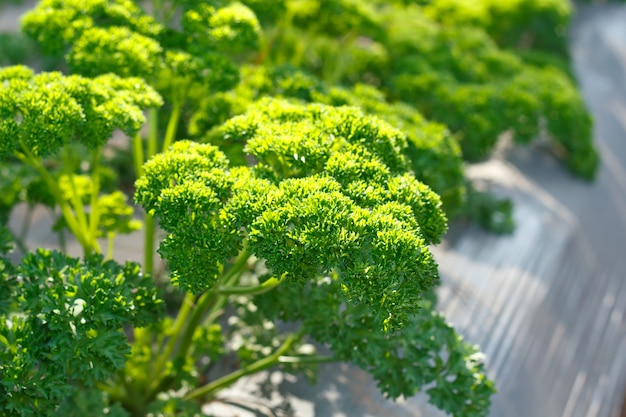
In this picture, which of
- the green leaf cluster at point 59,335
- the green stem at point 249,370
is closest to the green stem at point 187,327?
the green stem at point 249,370

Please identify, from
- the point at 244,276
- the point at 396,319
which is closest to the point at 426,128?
the point at 244,276

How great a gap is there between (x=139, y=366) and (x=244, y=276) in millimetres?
556

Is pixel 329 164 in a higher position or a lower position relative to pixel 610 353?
higher

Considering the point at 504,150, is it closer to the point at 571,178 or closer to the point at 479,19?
the point at 571,178

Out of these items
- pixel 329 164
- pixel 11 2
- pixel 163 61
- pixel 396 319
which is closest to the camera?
pixel 396 319

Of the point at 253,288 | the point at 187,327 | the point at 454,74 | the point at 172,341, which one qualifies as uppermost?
the point at 454,74

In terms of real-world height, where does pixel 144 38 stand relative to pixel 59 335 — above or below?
above

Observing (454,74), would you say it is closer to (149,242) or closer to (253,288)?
(149,242)

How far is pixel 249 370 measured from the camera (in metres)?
2.66

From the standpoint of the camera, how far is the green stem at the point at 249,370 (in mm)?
2643

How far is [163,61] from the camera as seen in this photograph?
8.79ft

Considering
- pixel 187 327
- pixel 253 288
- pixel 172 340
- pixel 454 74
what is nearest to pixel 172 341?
pixel 172 340

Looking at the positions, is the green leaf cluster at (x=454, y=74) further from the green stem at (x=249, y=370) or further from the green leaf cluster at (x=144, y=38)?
the green stem at (x=249, y=370)

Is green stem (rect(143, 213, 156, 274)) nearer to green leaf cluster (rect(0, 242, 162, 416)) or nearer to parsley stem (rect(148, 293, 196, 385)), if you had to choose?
parsley stem (rect(148, 293, 196, 385))
